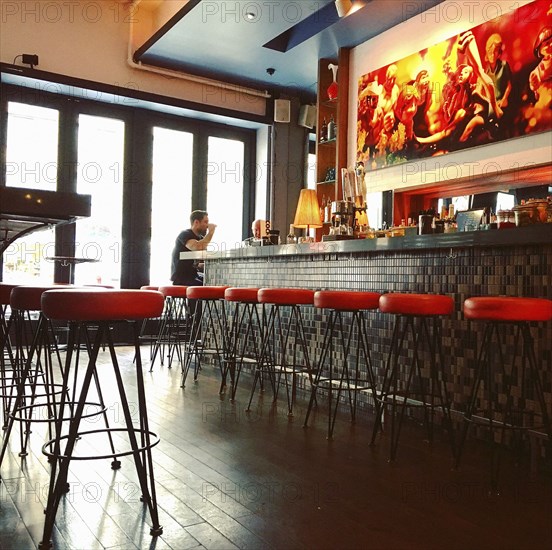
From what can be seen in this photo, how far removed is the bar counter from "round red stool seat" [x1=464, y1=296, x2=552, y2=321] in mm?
373

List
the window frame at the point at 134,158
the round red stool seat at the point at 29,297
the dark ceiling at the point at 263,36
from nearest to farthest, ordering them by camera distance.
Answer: the round red stool seat at the point at 29,297
the dark ceiling at the point at 263,36
the window frame at the point at 134,158

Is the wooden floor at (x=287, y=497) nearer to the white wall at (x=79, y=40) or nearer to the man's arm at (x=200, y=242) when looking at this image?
the man's arm at (x=200, y=242)

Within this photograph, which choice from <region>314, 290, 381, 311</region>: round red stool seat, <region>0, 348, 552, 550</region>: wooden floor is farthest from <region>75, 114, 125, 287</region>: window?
<region>314, 290, 381, 311</region>: round red stool seat

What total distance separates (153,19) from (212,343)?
431 cm

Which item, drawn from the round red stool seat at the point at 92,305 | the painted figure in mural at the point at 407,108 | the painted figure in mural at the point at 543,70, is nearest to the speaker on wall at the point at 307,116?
the painted figure in mural at the point at 407,108

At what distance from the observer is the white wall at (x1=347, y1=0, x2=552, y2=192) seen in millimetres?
4457

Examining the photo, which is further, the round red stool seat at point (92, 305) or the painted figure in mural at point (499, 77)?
the painted figure in mural at point (499, 77)

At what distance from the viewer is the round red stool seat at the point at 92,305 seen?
177cm

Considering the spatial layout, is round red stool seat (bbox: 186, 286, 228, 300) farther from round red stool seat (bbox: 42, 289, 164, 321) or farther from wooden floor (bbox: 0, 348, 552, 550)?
round red stool seat (bbox: 42, 289, 164, 321)

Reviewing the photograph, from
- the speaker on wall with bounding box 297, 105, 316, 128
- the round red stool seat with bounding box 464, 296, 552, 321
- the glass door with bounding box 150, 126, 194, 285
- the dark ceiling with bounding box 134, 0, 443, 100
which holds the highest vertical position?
the dark ceiling with bounding box 134, 0, 443, 100

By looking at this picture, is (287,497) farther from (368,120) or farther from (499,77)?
(368,120)

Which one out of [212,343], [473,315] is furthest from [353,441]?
[212,343]

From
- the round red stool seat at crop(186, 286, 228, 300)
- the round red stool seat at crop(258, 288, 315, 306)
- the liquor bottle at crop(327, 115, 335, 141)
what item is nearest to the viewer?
the round red stool seat at crop(258, 288, 315, 306)

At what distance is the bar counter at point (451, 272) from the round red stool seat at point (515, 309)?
37 centimetres
